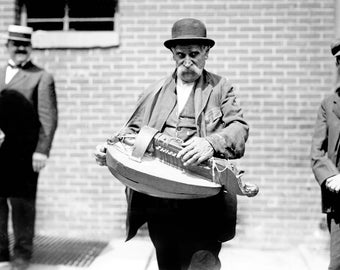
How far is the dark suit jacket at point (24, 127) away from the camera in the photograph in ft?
13.1

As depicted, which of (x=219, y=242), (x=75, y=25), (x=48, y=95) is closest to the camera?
(x=219, y=242)

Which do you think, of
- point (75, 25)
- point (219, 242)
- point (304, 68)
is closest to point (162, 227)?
point (219, 242)

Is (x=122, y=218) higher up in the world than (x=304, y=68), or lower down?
lower down

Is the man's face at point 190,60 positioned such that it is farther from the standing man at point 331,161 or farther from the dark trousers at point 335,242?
the dark trousers at point 335,242

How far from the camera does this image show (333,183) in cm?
299

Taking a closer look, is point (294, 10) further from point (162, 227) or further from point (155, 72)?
point (162, 227)

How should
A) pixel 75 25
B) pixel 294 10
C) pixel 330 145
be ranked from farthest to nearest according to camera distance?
pixel 75 25, pixel 294 10, pixel 330 145

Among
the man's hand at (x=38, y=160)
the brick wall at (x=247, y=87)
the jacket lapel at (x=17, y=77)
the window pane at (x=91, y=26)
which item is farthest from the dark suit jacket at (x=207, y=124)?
the window pane at (x=91, y=26)

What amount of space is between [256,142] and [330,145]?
1.62 metres

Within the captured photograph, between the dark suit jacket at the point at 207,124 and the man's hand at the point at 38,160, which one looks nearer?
the dark suit jacket at the point at 207,124

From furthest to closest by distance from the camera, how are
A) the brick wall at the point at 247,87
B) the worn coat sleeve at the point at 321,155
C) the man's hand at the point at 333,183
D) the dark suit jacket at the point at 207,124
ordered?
the brick wall at the point at 247,87 → the worn coat sleeve at the point at 321,155 → the man's hand at the point at 333,183 → the dark suit jacket at the point at 207,124

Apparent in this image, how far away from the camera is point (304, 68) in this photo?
4.75m

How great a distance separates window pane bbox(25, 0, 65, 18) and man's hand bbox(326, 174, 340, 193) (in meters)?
3.30

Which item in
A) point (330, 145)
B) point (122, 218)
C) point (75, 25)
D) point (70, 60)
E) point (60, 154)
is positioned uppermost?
point (75, 25)
